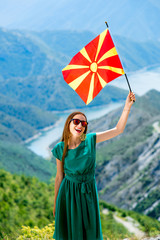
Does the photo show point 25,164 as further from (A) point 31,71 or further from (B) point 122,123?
(A) point 31,71

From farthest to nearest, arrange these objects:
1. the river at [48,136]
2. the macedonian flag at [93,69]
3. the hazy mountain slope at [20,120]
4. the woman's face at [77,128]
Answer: the hazy mountain slope at [20,120], the river at [48,136], the macedonian flag at [93,69], the woman's face at [77,128]

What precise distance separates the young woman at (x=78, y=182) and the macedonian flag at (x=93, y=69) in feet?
3.15

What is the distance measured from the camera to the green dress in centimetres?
362

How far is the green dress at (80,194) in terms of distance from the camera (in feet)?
11.9

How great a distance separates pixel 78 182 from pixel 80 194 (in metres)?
0.14

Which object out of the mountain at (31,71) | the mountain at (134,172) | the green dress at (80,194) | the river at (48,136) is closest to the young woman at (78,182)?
the green dress at (80,194)

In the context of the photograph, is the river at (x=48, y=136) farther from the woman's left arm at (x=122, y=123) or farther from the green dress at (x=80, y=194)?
the woman's left arm at (x=122, y=123)

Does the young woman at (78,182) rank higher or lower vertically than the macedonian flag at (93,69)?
lower

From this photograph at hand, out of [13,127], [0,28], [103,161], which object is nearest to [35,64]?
[0,28]

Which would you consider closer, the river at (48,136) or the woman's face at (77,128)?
the woman's face at (77,128)

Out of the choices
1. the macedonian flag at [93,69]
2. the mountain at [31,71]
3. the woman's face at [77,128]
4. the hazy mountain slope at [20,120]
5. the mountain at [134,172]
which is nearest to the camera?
the woman's face at [77,128]

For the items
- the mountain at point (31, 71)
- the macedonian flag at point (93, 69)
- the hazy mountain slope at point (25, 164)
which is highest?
the mountain at point (31, 71)

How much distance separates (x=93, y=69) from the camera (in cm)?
473

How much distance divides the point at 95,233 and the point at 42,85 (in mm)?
147997
